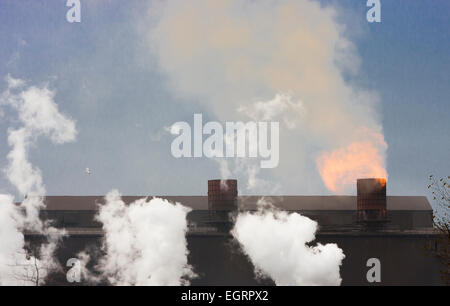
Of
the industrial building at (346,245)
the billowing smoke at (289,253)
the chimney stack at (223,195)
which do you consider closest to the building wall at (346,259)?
the industrial building at (346,245)

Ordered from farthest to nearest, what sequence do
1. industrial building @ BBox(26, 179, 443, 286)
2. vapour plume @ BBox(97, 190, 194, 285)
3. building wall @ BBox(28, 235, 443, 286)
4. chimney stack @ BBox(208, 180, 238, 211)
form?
1. chimney stack @ BBox(208, 180, 238, 211)
2. industrial building @ BBox(26, 179, 443, 286)
3. building wall @ BBox(28, 235, 443, 286)
4. vapour plume @ BBox(97, 190, 194, 285)

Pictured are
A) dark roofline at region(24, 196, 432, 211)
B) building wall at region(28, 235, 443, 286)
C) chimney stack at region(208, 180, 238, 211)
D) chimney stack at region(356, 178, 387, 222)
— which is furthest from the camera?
dark roofline at region(24, 196, 432, 211)

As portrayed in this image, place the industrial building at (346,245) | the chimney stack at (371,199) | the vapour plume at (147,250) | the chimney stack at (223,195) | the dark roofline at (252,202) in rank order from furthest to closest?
the dark roofline at (252,202) → the chimney stack at (371,199) → the chimney stack at (223,195) → the industrial building at (346,245) → the vapour plume at (147,250)

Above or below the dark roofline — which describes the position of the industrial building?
below

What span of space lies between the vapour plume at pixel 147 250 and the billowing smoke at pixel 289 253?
3.61 m

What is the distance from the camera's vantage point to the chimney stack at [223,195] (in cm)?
4003

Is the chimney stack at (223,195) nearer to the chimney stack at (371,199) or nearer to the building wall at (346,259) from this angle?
the building wall at (346,259)

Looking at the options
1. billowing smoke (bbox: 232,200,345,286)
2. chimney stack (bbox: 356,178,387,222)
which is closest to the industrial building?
chimney stack (bbox: 356,178,387,222)

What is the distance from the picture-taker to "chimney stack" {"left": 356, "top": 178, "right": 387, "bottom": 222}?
40781 millimetres

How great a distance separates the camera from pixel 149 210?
37.7 metres

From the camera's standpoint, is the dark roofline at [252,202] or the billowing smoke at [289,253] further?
the dark roofline at [252,202]

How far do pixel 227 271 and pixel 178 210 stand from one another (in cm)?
595

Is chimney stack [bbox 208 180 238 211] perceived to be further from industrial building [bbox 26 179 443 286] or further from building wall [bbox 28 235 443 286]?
building wall [bbox 28 235 443 286]

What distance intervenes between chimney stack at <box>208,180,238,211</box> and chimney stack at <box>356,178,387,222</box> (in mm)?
8342
